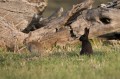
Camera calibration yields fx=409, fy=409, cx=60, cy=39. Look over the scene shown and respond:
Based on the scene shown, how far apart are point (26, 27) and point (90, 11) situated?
3.59 m

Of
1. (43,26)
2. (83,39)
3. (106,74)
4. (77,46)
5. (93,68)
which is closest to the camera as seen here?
(106,74)

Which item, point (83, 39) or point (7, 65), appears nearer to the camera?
point (7, 65)

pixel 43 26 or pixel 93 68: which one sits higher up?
pixel 43 26

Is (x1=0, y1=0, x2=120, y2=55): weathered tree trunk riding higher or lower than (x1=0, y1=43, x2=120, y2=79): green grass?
higher

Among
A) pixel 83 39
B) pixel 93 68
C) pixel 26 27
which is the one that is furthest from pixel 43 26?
pixel 93 68

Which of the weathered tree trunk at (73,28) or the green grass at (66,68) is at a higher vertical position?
the weathered tree trunk at (73,28)

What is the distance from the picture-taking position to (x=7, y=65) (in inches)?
454

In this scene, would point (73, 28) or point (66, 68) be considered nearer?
point (66, 68)

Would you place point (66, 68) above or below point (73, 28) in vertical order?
below

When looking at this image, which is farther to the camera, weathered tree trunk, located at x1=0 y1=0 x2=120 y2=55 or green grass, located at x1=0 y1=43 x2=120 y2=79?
weathered tree trunk, located at x1=0 y1=0 x2=120 y2=55

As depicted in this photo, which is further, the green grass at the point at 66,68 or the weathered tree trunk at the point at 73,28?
the weathered tree trunk at the point at 73,28

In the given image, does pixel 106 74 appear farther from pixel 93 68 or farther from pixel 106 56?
pixel 106 56

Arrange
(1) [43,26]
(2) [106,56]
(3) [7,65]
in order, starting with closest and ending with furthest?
(3) [7,65], (2) [106,56], (1) [43,26]

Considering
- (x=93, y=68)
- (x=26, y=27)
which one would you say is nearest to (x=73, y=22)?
(x=26, y=27)
